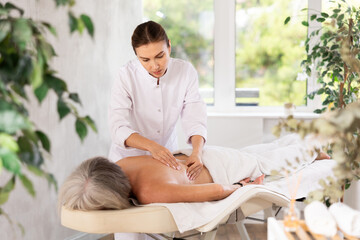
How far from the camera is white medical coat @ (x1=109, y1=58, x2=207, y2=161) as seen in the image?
8.04 feet

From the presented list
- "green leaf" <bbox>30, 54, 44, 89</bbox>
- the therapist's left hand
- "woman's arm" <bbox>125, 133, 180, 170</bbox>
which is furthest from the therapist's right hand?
"green leaf" <bbox>30, 54, 44, 89</bbox>

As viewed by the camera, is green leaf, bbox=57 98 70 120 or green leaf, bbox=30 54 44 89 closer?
green leaf, bbox=30 54 44 89

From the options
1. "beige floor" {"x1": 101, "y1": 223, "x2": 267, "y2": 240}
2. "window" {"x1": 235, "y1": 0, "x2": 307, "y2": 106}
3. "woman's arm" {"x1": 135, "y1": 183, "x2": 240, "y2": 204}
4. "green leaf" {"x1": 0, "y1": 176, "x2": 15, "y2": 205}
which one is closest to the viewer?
"green leaf" {"x1": 0, "y1": 176, "x2": 15, "y2": 205}

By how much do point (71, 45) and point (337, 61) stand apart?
176 centimetres

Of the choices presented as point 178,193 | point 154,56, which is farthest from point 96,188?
point 154,56

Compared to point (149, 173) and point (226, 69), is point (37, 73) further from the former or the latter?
point (226, 69)

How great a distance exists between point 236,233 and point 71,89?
162 centimetres

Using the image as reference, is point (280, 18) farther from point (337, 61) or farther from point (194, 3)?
point (337, 61)

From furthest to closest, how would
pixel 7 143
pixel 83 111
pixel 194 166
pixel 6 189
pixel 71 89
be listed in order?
Result: pixel 83 111
pixel 71 89
pixel 194 166
pixel 6 189
pixel 7 143

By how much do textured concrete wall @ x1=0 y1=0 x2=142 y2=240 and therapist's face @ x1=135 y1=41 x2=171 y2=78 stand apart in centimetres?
36

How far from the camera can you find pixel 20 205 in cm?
253

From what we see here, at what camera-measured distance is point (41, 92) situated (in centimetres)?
79

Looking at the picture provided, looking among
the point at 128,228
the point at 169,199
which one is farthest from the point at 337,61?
the point at 128,228

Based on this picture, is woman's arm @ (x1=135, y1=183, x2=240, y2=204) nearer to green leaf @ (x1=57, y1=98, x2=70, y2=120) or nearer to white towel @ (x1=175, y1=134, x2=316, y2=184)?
white towel @ (x1=175, y1=134, x2=316, y2=184)
